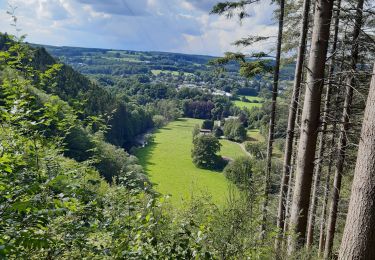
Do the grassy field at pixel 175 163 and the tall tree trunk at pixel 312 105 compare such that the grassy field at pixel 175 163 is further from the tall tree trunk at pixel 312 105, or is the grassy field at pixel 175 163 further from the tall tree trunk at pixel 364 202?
the tall tree trunk at pixel 364 202

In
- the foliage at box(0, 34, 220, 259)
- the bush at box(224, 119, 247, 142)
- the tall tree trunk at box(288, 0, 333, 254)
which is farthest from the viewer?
the bush at box(224, 119, 247, 142)

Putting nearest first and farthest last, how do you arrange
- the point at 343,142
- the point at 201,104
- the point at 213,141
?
the point at 343,142
the point at 213,141
the point at 201,104

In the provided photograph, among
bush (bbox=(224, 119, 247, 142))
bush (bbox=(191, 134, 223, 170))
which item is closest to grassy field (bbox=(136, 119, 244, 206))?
bush (bbox=(224, 119, 247, 142))

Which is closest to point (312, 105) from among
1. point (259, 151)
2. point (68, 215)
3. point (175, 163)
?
point (68, 215)

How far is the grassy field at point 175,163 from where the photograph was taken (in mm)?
45053

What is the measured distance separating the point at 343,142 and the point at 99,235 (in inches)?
346

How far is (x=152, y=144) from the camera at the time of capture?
236ft

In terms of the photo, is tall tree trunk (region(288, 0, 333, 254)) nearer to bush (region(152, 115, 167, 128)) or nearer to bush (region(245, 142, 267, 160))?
bush (region(245, 142, 267, 160))

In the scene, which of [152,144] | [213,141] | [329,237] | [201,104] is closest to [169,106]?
[201,104]

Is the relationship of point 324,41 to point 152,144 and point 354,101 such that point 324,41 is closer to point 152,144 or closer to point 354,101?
point 354,101

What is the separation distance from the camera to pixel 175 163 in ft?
190

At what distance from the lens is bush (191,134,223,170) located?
56.3m

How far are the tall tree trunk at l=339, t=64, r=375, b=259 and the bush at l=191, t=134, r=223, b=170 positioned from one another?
5219cm

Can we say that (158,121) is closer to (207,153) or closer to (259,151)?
(207,153)
